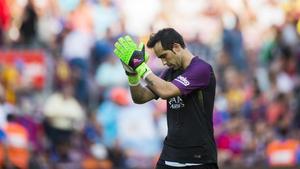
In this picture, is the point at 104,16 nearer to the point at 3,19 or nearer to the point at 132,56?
the point at 3,19

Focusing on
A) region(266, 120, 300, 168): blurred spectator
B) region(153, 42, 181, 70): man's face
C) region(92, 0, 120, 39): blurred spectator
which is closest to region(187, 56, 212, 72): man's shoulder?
region(153, 42, 181, 70): man's face

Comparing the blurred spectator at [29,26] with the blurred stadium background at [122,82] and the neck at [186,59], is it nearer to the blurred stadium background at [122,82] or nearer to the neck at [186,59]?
the blurred stadium background at [122,82]

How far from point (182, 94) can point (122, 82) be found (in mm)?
8833

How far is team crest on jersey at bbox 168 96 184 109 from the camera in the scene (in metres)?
9.13

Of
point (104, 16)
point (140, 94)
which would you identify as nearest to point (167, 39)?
point (140, 94)

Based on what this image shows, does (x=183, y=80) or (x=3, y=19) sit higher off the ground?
(x=3, y=19)

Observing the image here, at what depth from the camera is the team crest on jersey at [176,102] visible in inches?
360

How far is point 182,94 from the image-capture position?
9000mm

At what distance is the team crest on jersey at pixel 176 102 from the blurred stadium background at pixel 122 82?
5.30 metres

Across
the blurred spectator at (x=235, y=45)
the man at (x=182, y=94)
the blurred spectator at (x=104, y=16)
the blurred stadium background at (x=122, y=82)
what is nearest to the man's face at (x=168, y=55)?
the man at (x=182, y=94)

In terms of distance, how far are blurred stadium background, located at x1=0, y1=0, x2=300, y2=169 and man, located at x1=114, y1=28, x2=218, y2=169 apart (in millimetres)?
5308

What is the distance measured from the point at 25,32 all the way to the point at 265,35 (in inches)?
199

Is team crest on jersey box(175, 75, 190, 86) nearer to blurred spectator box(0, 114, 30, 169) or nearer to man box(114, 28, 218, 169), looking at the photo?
man box(114, 28, 218, 169)

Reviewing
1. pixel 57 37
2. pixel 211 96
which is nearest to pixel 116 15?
pixel 57 37
